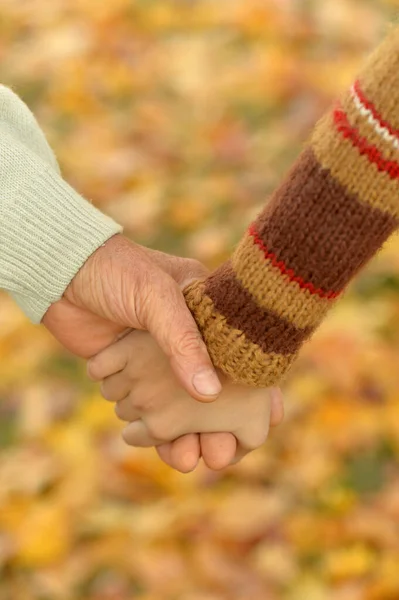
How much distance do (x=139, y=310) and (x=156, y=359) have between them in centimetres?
10

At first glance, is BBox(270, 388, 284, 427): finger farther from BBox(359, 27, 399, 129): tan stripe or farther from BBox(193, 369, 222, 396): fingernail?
BBox(359, 27, 399, 129): tan stripe

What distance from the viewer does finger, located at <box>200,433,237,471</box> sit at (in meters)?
1.50

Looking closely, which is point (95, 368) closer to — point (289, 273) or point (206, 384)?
point (206, 384)

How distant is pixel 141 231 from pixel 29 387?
2.07 feet

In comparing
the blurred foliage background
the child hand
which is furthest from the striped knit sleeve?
the blurred foliage background

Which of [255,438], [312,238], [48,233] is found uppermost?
[312,238]

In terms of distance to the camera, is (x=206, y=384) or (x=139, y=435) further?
(x=139, y=435)

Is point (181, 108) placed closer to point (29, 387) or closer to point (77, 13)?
point (77, 13)

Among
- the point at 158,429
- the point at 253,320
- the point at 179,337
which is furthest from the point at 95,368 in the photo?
the point at 253,320

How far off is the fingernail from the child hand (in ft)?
0.45

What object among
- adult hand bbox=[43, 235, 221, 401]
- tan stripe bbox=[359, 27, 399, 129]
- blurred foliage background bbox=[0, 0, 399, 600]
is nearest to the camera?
tan stripe bbox=[359, 27, 399, 129]

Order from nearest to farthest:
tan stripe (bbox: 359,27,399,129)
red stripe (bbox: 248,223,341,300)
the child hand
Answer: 1. tan stripe (bbox: 359,27,399,129)
2. red stripe (bbox: 248,223,341,300)
3. the child hand

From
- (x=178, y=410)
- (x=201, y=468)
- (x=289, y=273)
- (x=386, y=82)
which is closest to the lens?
(x=386, y=82)

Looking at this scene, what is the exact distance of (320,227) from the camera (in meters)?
1.19
